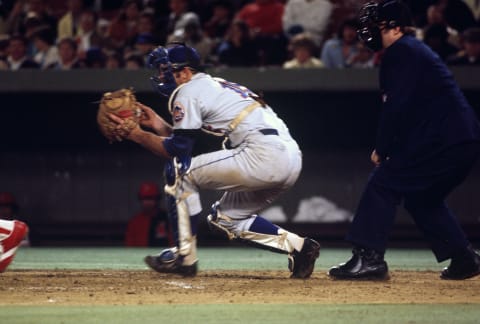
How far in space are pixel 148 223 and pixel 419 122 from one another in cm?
544

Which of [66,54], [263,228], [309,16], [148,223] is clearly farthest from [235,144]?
[309,16]

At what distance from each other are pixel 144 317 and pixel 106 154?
7.34 m

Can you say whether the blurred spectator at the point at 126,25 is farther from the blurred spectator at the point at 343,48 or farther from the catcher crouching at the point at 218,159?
the catcher crouching at the point at 218,159

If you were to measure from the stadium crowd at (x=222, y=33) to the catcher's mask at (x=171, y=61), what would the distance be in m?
4.54

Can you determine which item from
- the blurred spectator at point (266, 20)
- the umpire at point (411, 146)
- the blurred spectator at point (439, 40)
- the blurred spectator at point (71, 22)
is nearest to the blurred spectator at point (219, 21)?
the blurred spectator at point (266, 20)

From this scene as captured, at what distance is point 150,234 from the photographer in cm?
1124

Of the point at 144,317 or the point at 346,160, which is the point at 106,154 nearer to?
the point at 346,160

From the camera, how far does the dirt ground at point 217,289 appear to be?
5.62m

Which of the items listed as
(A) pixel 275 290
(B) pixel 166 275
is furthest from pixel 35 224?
(A) pixel 275 290

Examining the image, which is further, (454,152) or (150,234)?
(150,234)

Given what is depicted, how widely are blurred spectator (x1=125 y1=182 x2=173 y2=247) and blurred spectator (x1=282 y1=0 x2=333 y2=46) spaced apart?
2641 mm

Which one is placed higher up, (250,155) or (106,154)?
(250,155)

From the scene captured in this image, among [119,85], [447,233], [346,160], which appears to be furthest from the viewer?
[346,160]

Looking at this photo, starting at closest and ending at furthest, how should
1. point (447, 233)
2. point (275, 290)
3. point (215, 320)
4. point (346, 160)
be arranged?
point (215, 320)
point (275, 290)
point (447, 233)
point (346, 160)
